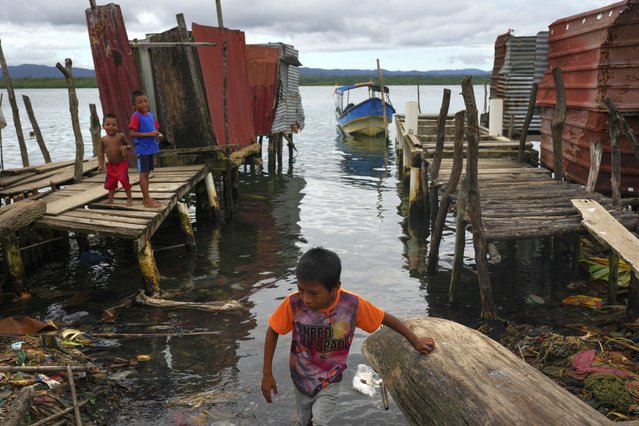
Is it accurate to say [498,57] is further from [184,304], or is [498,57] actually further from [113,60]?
[184,304]

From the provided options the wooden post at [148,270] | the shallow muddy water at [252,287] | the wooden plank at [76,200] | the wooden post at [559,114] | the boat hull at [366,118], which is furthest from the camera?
the boat hull at [366,118]

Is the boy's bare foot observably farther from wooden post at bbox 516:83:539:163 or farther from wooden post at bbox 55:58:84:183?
wooden post at bbox 516:83:539:163

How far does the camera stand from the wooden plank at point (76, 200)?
28.4 ft

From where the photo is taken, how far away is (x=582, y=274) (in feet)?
30.6

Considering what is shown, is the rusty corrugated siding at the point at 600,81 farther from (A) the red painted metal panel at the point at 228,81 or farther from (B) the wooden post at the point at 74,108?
(B) the wooden post at the point at 74,108

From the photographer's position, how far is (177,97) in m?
12.2

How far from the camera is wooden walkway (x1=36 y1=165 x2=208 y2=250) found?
A: 26.4ft

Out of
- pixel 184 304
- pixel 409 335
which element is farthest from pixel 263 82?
pixel 409 335

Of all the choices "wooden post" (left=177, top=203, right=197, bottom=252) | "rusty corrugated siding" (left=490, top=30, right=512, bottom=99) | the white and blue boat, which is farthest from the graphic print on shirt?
the white and blue boat

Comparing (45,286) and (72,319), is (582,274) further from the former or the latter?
(45,286)

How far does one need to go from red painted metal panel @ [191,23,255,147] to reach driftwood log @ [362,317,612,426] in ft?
30.5

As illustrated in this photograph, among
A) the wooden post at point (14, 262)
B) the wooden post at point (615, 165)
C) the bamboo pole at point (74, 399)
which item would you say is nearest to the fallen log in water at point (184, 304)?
the wooden post at point (14, 262)

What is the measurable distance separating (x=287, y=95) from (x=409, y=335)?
21.2 metres

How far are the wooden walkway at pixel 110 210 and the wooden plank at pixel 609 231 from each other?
592cm
